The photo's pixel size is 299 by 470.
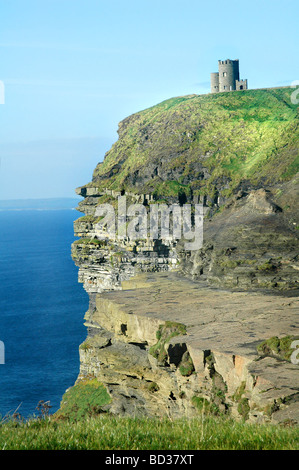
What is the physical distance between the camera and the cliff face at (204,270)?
22.4 metres

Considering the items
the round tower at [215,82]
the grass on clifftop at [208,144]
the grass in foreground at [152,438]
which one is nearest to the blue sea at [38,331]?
the grass on clifftop at [208,144]

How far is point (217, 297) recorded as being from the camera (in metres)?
33.0

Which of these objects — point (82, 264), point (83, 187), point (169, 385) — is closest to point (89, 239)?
point (82, 264)

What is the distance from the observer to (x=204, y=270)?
1542 inches

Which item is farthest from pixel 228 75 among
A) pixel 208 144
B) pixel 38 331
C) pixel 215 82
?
pixel 38 331

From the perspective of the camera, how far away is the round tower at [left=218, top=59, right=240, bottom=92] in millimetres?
97500

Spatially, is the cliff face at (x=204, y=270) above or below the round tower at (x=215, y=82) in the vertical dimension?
below

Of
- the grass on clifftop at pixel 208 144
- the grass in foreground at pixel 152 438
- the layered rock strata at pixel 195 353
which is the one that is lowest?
the layered rock strata at pixel 195 353

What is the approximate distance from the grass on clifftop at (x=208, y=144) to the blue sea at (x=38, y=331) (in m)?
25.3

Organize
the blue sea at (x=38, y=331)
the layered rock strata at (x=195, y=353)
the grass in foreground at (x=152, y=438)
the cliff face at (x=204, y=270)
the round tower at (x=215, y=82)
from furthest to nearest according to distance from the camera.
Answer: the round tower at (x=215, y=82), the blue sea at (x=38, y=331), the cliff face at (x=204, y=270), the layered rock strata at (x=195, y=353), the grass in foreground at (x=152, y=438)

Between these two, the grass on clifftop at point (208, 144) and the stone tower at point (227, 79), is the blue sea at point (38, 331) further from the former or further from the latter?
the stone tower at point (227, 79)

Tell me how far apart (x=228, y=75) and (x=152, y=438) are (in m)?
90.8

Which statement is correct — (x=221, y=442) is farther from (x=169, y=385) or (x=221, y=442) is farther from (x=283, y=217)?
(x=283, y=217)

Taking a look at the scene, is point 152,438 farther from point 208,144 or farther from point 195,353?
point 208,144
